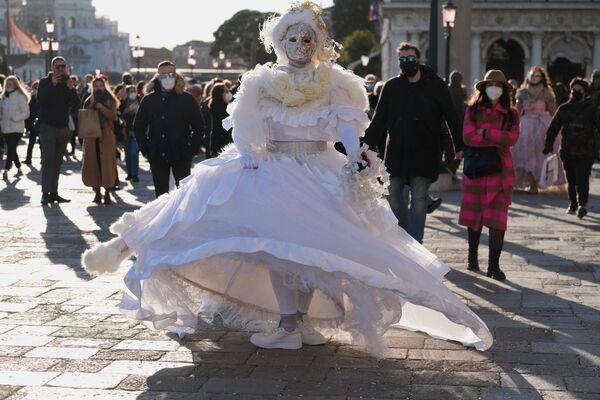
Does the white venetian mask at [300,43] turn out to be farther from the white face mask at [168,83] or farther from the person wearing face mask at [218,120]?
the person wearing face mask at [218,120]

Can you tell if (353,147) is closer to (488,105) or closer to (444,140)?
(488,105)

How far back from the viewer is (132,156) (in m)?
19.3

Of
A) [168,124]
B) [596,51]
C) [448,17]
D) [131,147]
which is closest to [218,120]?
[131,147]

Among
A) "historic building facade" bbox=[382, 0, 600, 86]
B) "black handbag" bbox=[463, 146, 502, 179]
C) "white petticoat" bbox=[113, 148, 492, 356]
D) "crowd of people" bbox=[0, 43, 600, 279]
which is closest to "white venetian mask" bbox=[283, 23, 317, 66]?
"crowd of people" bbox=[0, 43, 600, 279]

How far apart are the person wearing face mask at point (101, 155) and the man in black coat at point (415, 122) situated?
635 centimetres

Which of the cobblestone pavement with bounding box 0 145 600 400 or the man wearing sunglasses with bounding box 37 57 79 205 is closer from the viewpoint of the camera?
the cobblestone pavement with bounding box 0 145 600 400

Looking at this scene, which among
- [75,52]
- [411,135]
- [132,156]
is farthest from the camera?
[75,52]

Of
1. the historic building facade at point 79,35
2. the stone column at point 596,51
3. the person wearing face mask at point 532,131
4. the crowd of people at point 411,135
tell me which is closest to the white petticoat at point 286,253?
the crowd of people at point 411,135

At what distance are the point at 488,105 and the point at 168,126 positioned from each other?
312cm

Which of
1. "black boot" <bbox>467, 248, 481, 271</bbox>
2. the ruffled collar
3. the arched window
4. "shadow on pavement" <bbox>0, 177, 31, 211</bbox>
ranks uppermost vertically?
the ruffled collar

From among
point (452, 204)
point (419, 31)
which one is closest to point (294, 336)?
point (452, 204)

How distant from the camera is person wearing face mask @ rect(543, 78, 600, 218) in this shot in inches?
546

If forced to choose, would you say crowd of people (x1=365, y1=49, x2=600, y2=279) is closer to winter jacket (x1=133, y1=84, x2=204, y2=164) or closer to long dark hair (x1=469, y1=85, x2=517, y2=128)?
long dark hair (x1=469, y1=85, x2=517, y2=128)

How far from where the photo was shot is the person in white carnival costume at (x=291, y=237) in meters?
6.49
